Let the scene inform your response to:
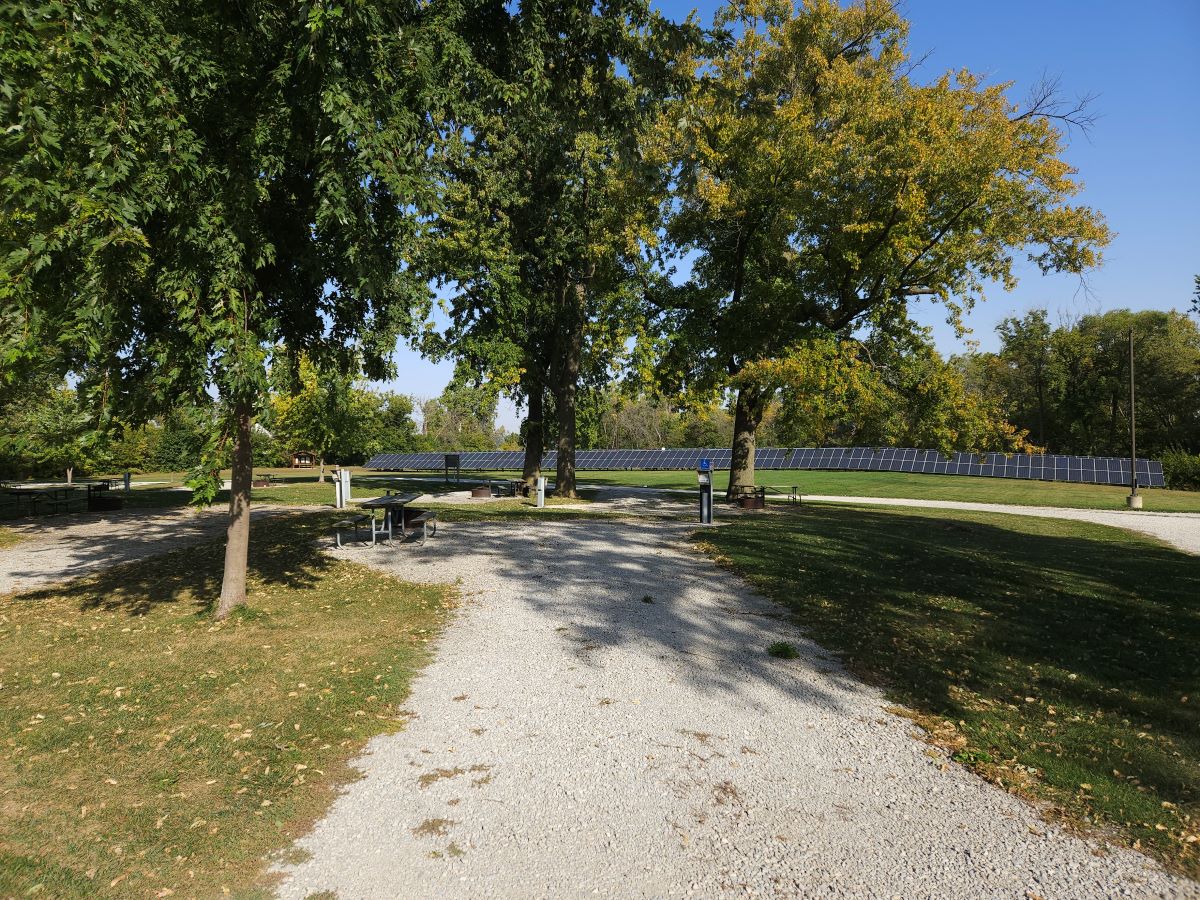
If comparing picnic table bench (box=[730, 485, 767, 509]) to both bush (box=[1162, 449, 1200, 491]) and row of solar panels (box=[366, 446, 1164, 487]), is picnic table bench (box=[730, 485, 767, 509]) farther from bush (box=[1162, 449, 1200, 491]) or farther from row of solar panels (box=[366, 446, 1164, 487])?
bush (box=[1162, 449, 1200, 491])

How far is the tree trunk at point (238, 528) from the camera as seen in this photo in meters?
7.69

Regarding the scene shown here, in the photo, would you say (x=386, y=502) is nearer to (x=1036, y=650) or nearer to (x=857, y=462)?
(x=1036, y=650)

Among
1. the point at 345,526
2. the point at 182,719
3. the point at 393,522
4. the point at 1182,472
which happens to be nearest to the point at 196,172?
Answer: the point at 182,719

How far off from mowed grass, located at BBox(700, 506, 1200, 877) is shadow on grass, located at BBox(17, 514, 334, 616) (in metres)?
7.06

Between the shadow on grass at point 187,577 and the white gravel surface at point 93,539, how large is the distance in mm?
399

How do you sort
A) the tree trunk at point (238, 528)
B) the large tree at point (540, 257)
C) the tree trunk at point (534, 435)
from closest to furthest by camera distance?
the tree trunk at point (238, 528) < the large tree at point (540, 257) < the tree trunk at point (534, 435)

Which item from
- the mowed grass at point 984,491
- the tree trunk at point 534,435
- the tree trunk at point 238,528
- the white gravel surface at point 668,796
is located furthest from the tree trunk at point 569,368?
the white gravel surface at point 668,796

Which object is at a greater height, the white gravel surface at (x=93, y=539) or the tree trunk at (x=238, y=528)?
the tree trunk at (x=238, y=528)

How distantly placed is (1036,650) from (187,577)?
11.2 metres

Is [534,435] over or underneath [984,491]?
over

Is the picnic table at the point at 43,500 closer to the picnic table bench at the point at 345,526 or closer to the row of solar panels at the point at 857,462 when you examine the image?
the picnic table bench at the point at 345,526

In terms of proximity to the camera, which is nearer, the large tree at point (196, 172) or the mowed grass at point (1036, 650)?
the mowed grass at point (1036, 650)

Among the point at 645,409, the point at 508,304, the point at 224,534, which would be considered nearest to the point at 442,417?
the point at 645,409

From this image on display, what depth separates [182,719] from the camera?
16.8 feet
